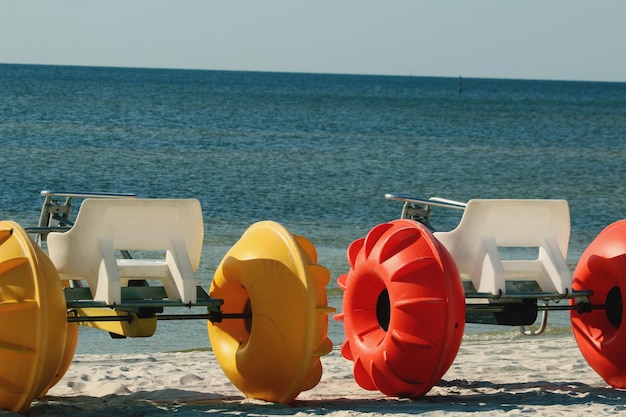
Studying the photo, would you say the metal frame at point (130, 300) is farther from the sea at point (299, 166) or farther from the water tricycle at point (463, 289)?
the sea at point (299, 166)

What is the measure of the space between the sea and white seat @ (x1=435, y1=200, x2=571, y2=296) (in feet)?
13.0

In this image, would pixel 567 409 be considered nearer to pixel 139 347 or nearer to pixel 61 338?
pixel 61 338

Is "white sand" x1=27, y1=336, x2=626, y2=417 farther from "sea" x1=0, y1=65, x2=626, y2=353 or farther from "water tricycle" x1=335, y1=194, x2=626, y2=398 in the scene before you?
"sea" x1=0, y1=65, x2=626, y2=353

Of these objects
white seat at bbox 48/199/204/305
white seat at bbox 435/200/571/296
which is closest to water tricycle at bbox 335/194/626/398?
white seat at bbox 435/200/571/296

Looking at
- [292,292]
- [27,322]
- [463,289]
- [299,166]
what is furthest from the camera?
[299,166]

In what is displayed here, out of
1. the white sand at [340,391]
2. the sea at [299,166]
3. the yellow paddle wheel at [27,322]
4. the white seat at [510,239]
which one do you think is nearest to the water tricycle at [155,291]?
the yellow paddle wheel at [27,322]

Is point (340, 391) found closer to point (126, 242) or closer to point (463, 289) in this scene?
point (463, 289)

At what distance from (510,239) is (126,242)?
8.22 ft

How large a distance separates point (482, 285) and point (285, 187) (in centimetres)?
2218

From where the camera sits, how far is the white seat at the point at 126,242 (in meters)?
6.83

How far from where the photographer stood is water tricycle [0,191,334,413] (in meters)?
6.28

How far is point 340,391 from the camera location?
796 cm

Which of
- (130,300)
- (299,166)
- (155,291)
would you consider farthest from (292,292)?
(299,166)

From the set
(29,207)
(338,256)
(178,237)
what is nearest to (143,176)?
(29,207)
